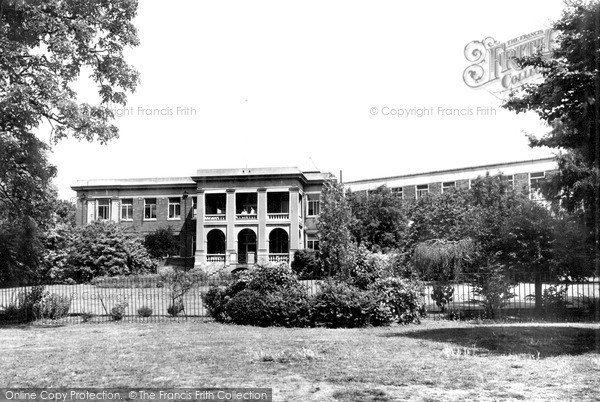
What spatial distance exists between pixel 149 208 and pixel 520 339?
4859 cm

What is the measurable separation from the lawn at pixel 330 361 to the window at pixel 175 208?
4166 centimetres

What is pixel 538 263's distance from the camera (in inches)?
788

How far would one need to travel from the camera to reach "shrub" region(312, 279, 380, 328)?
656 inches

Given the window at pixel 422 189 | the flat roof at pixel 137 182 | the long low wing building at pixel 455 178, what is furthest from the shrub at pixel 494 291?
the flat roof at pixel 137 182

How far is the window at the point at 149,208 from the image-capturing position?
5731 centimetres

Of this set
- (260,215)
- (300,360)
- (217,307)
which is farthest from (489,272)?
(260,215)

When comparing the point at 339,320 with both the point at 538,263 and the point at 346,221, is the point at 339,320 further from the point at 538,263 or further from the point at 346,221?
the point at 346,221

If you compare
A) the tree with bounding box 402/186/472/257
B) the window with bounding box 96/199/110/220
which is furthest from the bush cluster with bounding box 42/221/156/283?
the tree with bounding box 402/186/472/257

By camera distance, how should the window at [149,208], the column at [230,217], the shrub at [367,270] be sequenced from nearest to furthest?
the shrub at [367,270] → the column at [230,217] → the window at [149,208]

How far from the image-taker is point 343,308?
16688mm

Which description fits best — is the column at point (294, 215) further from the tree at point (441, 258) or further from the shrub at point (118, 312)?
the shrub at point (118, 312)

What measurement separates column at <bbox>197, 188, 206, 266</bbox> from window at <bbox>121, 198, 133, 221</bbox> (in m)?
9.06

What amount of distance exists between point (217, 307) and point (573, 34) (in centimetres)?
1232

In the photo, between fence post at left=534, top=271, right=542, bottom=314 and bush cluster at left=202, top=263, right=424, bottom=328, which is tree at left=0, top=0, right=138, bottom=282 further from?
fence post at left=534, top=271, right=542, bottom=314
